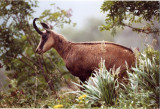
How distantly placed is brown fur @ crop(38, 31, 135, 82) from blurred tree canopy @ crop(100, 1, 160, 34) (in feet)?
2.90

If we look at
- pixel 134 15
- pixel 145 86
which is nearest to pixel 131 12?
pixel 134 15

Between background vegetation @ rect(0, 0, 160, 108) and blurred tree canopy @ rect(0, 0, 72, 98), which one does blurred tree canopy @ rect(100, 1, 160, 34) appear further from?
blurred tree canopy @ rect(0, 0, 72, 98)

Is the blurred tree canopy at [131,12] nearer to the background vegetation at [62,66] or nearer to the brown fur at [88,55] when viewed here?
the background vegetation at [62,66]

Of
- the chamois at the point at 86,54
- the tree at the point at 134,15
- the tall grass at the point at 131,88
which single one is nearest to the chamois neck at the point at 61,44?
the chamois at the point at 86,54

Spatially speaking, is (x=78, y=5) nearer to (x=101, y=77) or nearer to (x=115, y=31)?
(x=115, y=31)

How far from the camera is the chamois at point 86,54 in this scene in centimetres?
467

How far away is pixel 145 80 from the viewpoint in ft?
12.4

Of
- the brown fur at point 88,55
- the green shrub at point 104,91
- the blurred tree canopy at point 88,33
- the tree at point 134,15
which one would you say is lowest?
the green shrub at point 104,91

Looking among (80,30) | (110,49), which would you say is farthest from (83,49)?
(80,30)

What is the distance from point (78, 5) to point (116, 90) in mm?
3044

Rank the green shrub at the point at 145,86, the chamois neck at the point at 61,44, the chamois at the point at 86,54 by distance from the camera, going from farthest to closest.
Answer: the chamois neck at the point at 61,44 < the chamois at the point at 86,54 < the green shrub at the point at 145,86

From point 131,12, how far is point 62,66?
2.71 metres

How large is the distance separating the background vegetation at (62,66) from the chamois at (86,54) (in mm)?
262

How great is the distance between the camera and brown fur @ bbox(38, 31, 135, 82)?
467 centimetres
